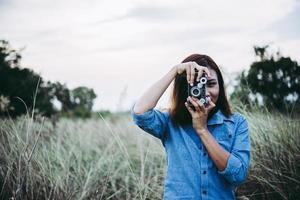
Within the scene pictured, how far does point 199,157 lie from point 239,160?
198 millimetres

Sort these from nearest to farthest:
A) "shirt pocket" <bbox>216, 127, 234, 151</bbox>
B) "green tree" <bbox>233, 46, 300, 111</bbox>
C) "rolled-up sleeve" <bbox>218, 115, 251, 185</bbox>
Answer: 1. "rolled-up sleeve" <bbox>218, 115, 251, 185</bbox>
2. "shirt pocket" <bbox>216, 127, 234, 151</bbox>
3. "green tree" <bbox>233, 46, 300, 111</bbox>

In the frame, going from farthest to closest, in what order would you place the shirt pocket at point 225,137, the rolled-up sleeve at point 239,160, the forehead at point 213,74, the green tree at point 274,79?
the green tree at point 274,79
the forehead at point 213,74
the shirt pocket at point 225,137
the rolled-up sleeve at point 239,160

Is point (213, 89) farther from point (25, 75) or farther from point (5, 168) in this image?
point (25, 75)

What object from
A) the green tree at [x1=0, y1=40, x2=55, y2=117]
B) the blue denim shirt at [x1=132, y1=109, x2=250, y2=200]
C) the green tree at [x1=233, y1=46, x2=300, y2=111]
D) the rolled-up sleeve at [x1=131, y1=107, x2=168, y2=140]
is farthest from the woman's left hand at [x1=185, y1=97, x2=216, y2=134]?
the green tree at [x1=0, y1=40, x2=55, y2=117]

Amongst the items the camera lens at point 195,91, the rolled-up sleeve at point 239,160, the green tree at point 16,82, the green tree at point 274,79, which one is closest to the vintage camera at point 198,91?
the camera lens at point 195,91

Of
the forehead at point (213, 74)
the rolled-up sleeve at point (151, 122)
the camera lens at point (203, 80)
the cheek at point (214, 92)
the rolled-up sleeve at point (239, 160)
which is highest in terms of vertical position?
the forehead at point (213, 74)

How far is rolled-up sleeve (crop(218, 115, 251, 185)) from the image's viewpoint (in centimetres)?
165

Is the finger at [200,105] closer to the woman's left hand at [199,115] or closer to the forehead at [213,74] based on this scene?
the woman's left hand at [199,115]

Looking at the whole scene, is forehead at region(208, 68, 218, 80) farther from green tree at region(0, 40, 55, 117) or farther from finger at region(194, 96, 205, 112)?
green tree at region(0, 40, 55, 117)

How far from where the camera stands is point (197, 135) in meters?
1.85

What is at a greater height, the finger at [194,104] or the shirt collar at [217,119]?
the finger at [194,104]

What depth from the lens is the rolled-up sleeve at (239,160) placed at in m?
1.65

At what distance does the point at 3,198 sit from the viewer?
9.58ft

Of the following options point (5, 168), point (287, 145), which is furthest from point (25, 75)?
point (287, 145)
